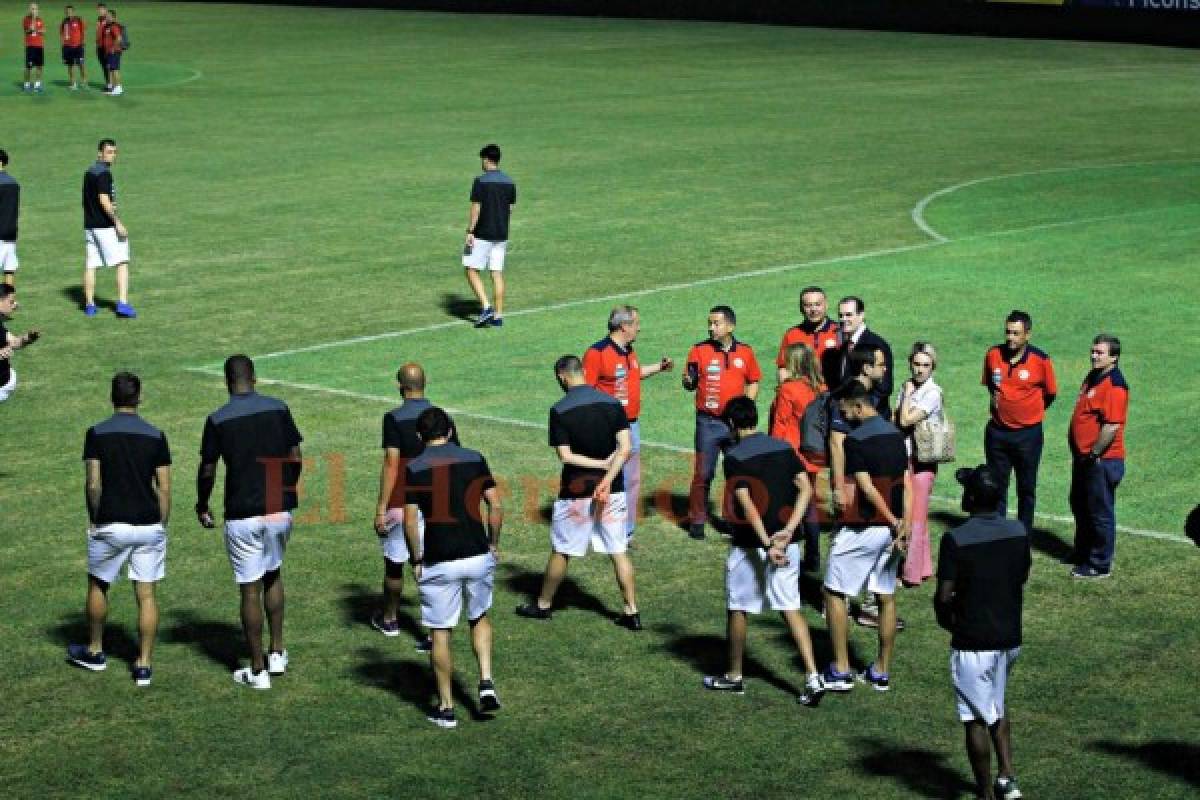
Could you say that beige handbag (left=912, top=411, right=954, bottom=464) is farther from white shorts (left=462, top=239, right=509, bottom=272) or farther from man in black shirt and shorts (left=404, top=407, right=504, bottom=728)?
white shorts (left=462, top=239, right=509, bottom=272)

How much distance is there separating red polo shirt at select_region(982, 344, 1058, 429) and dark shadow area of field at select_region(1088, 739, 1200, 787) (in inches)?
165

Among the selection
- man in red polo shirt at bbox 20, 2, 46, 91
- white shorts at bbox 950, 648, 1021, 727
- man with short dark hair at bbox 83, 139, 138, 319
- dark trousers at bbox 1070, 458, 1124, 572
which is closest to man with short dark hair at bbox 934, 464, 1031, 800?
white shorts at bbox 950, 648, 1021, 727

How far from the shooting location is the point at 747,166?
36250 mm

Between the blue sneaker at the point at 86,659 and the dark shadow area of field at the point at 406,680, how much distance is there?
173 centimetres

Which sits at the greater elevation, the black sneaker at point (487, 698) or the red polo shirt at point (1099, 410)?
the red polo shirt at point (1099, 410)

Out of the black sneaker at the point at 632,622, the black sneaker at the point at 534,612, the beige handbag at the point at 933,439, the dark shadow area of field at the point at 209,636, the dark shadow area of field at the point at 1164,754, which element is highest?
the beige handbag at the point at 933,439

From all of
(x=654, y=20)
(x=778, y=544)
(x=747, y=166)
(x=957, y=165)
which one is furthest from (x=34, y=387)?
(x=654, y=20)

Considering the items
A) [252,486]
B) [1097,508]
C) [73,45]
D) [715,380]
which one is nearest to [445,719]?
[252,486]

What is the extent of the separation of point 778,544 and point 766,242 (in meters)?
17.6

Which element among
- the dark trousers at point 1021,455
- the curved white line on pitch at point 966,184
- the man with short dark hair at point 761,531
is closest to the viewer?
the man with short dark hair at point 761,531

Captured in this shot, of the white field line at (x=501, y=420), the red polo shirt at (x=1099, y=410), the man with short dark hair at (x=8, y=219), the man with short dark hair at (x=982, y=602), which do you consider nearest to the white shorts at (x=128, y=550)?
the man with short dark hair at (x=982, y=602)

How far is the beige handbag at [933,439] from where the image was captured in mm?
14516

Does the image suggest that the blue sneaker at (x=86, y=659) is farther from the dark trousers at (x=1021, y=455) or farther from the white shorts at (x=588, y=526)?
the dark trousers at (x=1021, y=455)

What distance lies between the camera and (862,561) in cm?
1267
